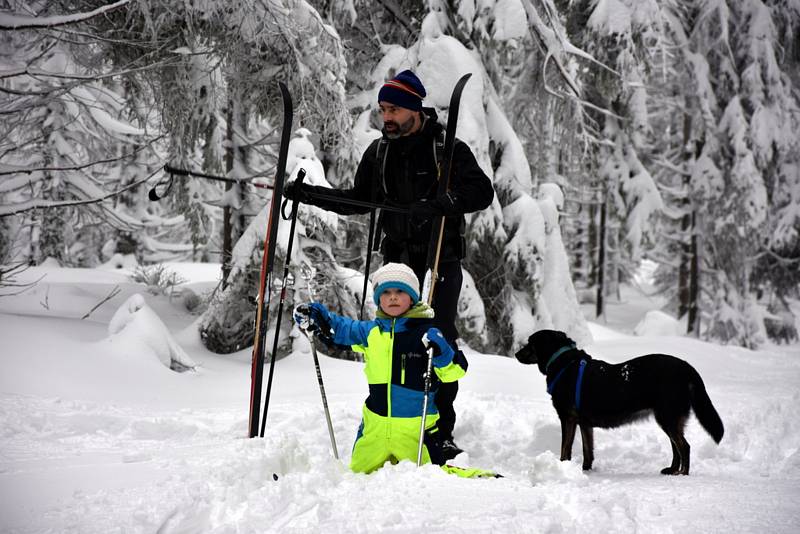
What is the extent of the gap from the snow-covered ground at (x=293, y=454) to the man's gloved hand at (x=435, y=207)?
4.59 ft

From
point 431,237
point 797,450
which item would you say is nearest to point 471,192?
point 431,237

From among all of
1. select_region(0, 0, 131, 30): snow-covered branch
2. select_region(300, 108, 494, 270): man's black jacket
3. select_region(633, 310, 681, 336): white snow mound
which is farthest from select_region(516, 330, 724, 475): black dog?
select_region(633, 310, 681, 336): white snow mound

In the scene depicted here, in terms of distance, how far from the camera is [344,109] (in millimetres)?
6828

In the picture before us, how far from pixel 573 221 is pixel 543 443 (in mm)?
27770

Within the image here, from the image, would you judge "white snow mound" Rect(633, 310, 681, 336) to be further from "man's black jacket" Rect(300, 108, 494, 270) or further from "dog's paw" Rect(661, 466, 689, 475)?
"man's black jacket" Rect(300, 108, 494, 270)

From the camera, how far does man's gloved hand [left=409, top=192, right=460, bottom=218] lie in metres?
3.57

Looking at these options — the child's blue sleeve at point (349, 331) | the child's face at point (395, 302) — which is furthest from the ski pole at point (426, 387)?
the child's blue sleeve at point (349, 331)

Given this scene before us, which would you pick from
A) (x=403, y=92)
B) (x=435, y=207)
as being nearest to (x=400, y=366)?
(x=435, y=207)

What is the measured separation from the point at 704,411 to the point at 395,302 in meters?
2.10

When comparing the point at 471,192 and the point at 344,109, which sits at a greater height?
the point at 344,109

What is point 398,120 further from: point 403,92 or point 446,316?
point 446,316

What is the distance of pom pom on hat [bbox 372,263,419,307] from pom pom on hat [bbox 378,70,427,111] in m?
1.05

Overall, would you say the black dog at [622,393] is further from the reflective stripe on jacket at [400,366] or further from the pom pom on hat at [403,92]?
the pom pom on hat at [403,92]

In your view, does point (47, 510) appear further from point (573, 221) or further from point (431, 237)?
point (573, 221)
